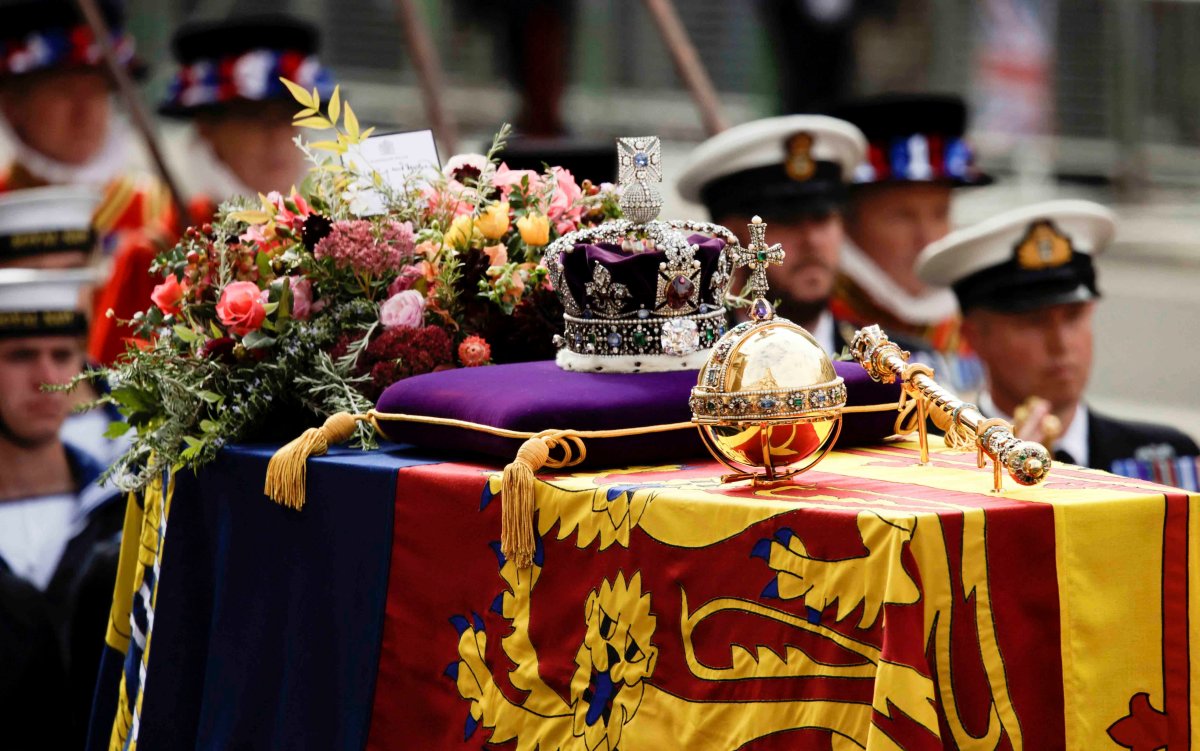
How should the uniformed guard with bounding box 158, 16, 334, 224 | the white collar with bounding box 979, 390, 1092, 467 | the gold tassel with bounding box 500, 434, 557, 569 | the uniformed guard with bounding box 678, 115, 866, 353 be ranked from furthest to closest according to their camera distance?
1. the uniformed guard with bounding box 158, 16, 334, 224
2. the uniformed guard with bounding box 678, 115, 866, 353
3. the white collar with bounding box 979, 390, 1092, 467
4. the gold tassel with bounding box 500, 434, 557, 569

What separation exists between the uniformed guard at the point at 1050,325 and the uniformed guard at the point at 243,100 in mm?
2567

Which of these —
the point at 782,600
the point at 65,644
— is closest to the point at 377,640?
the point at 782,600

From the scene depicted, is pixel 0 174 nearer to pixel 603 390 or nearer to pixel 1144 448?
pixel 1144 448

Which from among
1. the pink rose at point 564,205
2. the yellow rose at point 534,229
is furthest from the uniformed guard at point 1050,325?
the yellow rose at point 534,229

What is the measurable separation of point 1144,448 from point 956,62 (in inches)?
167

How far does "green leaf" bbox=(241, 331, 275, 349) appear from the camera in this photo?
2.95m

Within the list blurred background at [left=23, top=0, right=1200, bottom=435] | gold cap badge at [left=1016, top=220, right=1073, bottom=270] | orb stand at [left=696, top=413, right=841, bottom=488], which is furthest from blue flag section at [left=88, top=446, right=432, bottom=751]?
blurred background at [left=23, top=0, right=1200, bottom=435]

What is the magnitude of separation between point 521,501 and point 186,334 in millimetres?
855

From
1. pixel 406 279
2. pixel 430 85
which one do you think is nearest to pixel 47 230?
pixel 430 85

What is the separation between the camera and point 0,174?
7.34 m

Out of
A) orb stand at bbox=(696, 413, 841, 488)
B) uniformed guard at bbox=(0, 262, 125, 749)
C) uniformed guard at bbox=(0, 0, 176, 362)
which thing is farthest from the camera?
uniformed guard at bbox=(0, 0, 176, 362)

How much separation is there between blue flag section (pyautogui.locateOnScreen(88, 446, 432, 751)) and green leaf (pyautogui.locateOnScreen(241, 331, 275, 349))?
0.16 m

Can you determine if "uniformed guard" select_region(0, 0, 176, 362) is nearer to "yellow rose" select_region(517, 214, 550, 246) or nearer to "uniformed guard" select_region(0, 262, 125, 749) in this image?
"uniformed guard" select_region(0, 262, 125, 749)

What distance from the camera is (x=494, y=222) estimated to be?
3.07m
